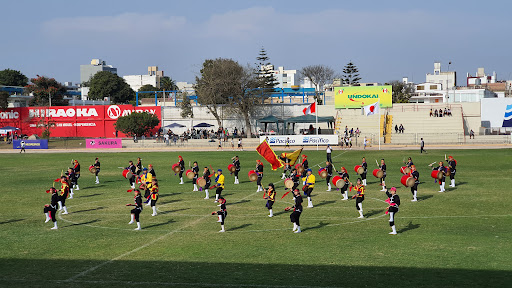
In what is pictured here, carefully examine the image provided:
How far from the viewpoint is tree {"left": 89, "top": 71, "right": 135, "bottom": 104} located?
507ft

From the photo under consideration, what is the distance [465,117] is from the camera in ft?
305

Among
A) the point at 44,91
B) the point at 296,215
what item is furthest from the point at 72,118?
the point at 296,215

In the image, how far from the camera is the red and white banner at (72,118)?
335 ft

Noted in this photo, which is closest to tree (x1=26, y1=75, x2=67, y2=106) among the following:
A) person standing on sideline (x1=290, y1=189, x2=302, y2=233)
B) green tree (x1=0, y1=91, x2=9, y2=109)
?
green tree (x1=0, y1=91, x2=9, y2=109)

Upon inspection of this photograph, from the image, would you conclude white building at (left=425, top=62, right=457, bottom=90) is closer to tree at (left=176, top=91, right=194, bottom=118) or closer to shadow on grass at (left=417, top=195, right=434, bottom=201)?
tree at (left=176, top=91, right=194, bottom=118)

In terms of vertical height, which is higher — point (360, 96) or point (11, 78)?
point (11, 78)

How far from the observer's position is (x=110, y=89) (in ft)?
507

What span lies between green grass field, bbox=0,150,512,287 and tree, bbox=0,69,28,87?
142917 mm

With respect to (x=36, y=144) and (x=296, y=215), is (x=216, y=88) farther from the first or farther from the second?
(x=296, y=215)

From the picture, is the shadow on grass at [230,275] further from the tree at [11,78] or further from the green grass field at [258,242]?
the tree at [11,78]

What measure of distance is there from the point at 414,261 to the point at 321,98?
95326mm

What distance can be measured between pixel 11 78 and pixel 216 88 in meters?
100

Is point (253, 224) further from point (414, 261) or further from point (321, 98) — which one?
point (321, 98)

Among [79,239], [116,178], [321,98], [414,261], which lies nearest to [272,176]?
[116,178]
